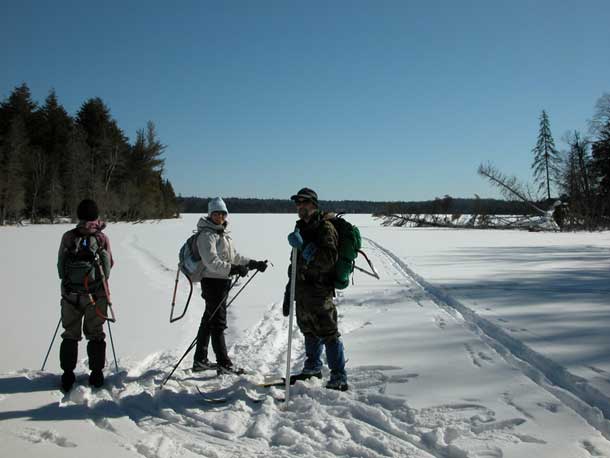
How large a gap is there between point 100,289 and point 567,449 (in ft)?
12.7

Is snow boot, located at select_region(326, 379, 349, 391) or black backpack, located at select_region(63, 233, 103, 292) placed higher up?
black backpack, located at select_region(63, 233, 103, 292)

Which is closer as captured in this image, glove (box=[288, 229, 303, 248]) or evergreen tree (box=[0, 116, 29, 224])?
glove (box=[288, 229, 303, 248])

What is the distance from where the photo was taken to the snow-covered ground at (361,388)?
8.88ft

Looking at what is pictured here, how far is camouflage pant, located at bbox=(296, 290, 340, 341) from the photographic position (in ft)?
11.9

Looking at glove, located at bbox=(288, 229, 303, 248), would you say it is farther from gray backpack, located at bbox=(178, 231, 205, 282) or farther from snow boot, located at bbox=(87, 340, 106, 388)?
snow boot, located at bbox=(87, 340, 106, 388)

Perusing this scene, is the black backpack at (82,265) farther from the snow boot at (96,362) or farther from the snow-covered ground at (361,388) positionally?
the snow-covered ground at (361,388)

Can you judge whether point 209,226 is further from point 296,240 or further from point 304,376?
point 304,376

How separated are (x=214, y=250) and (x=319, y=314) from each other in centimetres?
124

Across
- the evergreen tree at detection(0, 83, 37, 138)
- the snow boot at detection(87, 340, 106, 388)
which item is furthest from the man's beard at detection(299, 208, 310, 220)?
the evergreen tree at detection(0, 83, 37, 138)

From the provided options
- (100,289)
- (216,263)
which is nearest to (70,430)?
(100,289)

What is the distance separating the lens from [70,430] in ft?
9.57

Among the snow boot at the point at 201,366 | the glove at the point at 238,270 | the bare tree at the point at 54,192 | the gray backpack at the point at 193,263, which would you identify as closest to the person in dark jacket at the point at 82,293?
the gray backpack at the point at 193,263

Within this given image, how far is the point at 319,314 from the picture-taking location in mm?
3643

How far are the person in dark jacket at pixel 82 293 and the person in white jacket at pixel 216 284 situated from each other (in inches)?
36.5
